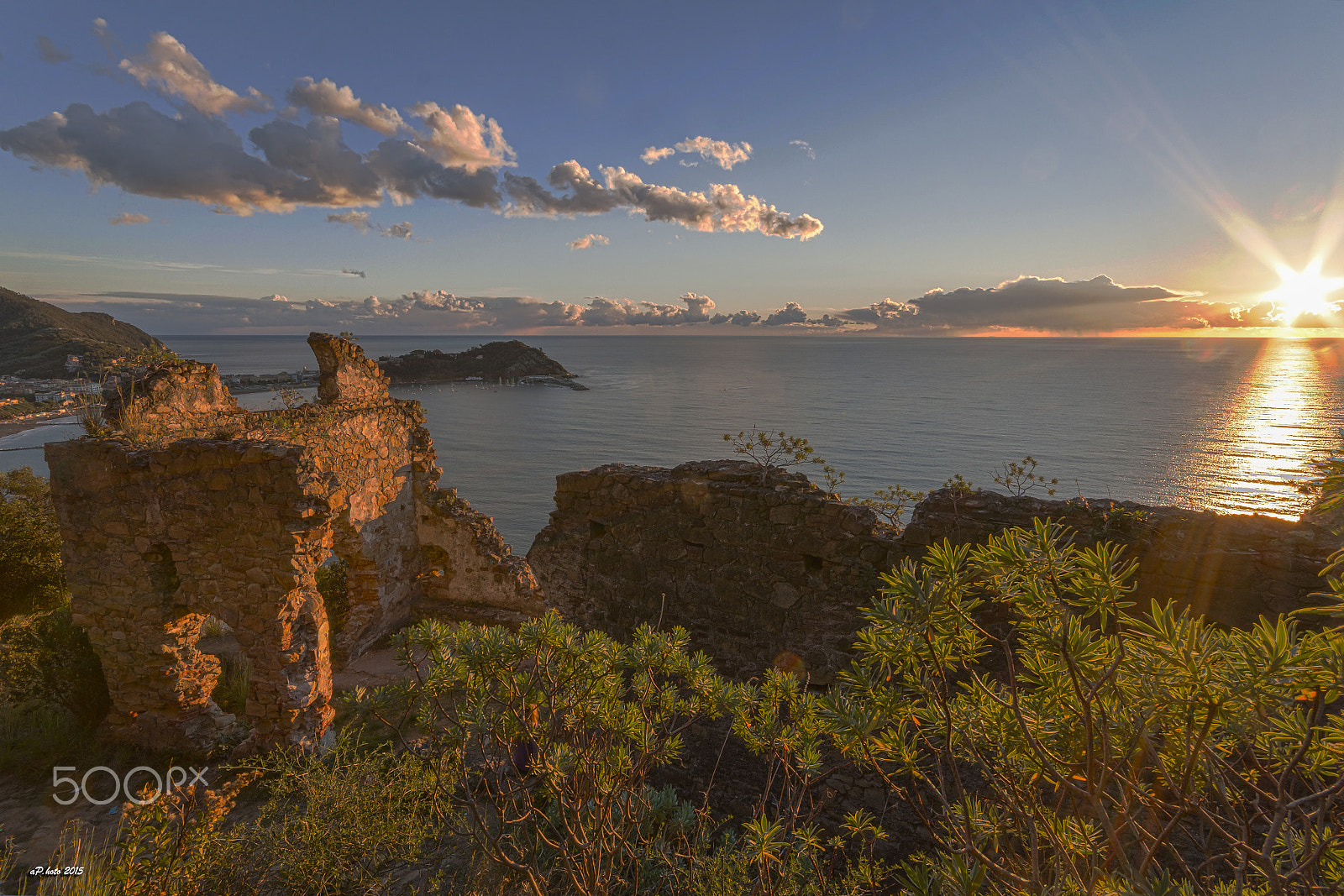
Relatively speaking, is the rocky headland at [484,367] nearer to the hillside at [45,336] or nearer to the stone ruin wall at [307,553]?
the hillside at [45,336]

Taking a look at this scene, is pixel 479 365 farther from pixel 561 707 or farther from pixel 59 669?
pixel 561 707

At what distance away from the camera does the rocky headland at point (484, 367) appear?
89.9m

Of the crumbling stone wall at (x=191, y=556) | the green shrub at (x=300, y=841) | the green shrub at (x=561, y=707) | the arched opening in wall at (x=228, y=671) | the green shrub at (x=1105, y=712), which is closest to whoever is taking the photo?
the green shrub at (x=1105, y=712)

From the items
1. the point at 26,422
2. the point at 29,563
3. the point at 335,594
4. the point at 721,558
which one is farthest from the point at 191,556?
the point at 26,422

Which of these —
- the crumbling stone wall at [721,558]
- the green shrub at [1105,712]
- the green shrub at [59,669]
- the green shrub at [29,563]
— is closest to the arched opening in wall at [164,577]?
the green shrub at [59,669]

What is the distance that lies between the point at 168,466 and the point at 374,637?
5674 millimetres

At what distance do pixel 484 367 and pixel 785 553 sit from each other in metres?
94.2

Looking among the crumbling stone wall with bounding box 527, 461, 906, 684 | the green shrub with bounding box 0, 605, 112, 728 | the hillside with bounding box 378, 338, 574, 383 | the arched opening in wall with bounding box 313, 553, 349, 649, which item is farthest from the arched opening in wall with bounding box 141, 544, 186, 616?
the hillside with bounding box 378, 338, 574, 383

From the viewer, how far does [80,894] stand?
429cm

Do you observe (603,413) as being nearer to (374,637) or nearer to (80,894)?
(374,637)

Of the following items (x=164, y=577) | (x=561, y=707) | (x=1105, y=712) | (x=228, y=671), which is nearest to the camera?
(x=1105, y=712)

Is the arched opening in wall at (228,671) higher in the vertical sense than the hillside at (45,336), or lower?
lower

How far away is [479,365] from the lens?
94.9 meters

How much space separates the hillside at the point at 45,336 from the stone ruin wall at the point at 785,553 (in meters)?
54.1
